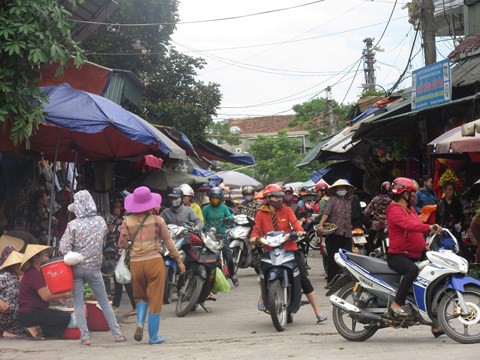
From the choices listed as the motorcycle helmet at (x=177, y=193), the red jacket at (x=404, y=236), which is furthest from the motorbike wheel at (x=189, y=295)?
the red jacket at (x=404, y=236)

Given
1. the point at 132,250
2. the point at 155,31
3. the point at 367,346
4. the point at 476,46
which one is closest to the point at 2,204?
the point at 132,250

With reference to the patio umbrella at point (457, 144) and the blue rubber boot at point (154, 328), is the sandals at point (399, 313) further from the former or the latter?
the patio umbrella at point (457, 144)

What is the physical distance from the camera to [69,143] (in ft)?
42.4

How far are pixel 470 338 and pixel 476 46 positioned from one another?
9203 millimetres

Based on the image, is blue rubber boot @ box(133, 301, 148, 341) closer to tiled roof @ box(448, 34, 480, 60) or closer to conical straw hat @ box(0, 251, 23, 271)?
conical straw hat @ box(0, 251, 23, 271)

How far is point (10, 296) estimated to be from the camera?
28.8 feet

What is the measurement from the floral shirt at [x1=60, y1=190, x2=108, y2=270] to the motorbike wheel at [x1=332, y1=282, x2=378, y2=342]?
279 cm

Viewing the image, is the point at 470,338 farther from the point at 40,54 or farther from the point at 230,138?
the point at 230,138

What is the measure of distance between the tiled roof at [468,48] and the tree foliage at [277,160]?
3910 cm

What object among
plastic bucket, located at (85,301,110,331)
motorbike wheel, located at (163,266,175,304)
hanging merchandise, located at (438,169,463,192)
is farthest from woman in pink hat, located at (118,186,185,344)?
hanging merchandise, located at (438,169,463,192)

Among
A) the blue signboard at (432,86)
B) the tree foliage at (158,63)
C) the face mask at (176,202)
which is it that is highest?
the tree foliage at (158,63)

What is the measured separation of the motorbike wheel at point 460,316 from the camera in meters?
7.43

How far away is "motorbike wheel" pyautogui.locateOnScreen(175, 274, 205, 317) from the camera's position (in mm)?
10734

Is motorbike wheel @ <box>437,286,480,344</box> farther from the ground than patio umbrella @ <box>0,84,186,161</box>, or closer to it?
→ closer to it
